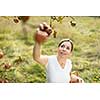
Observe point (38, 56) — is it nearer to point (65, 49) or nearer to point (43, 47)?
point (43, 47)

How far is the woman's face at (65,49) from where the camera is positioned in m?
2.48

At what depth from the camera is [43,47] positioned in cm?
249

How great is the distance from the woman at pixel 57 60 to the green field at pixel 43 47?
3 centimetres

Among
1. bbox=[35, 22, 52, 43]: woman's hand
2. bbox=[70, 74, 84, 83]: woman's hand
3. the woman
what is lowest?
bbox=[70, 74, 84, 83]: woman's hand

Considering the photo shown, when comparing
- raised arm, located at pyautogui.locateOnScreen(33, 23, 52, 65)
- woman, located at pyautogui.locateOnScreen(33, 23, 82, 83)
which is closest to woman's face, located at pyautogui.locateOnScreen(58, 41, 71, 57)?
woman, located at pyautogui.locateOnScreen(33, 23, 82, 83)

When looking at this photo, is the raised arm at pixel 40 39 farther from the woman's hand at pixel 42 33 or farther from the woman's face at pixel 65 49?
the woman's face at pixel 65 49

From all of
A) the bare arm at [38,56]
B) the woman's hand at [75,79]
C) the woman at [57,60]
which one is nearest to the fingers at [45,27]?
the woman at [57,60]

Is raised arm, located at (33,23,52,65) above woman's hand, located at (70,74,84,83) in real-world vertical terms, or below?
above

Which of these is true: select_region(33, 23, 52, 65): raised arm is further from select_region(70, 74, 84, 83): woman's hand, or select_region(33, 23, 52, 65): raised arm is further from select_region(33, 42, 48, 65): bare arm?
select_region(70, 74, 84, 83): woman's hand

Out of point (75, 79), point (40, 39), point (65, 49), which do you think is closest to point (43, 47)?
point (40, 39)

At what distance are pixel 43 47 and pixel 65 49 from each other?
6.8 inches

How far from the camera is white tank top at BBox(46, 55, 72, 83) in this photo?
2480 millimetres
